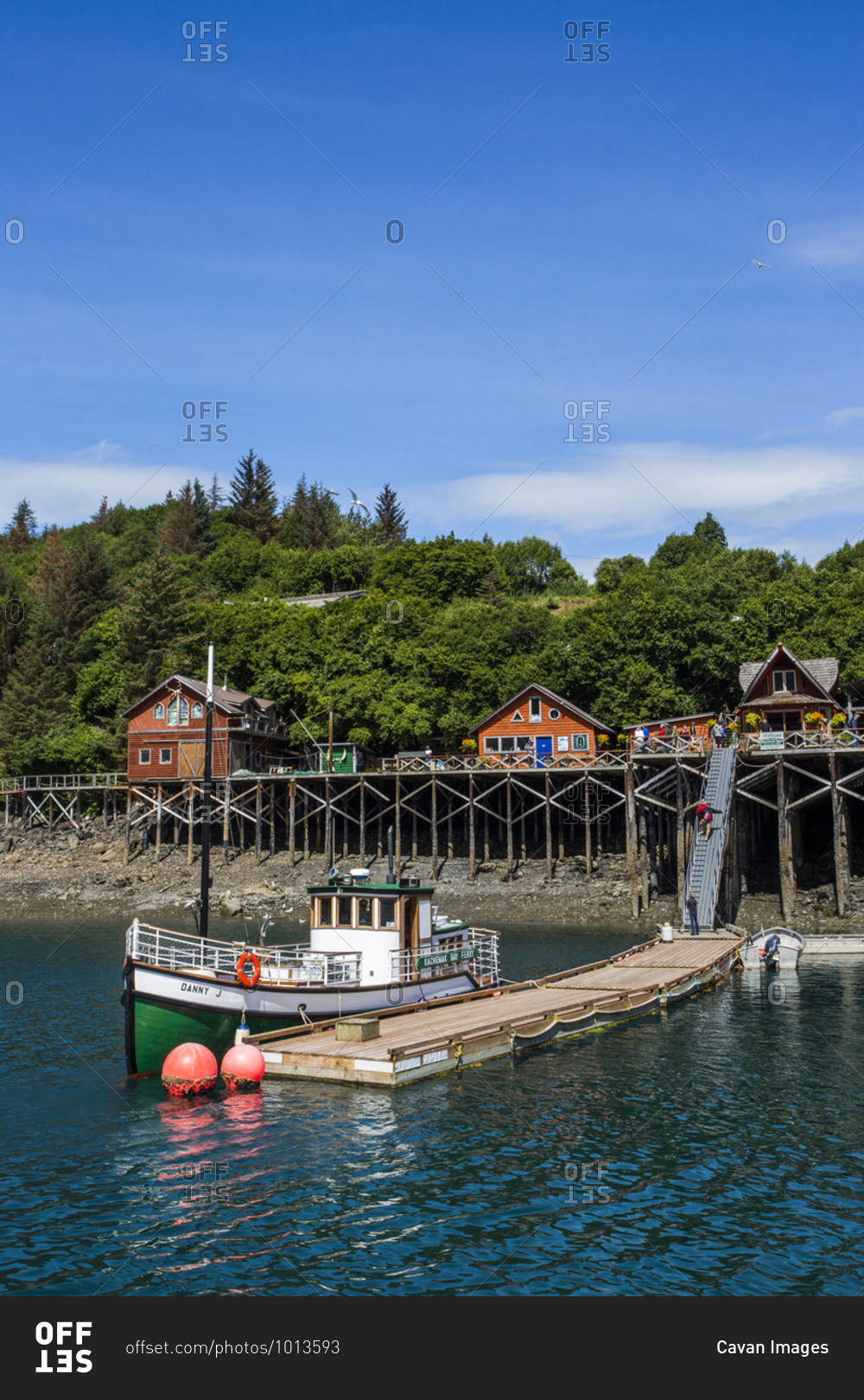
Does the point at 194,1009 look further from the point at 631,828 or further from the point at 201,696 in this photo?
the point at 201,696

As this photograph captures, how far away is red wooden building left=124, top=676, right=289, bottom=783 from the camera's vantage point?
2566 inches

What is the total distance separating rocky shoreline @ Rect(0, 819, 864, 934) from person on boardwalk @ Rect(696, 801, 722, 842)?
15.5 feet

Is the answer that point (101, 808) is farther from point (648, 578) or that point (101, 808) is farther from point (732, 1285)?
point (732, 1285)

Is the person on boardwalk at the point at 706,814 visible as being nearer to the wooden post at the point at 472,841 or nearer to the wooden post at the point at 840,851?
the wooden post at the point at 840,851

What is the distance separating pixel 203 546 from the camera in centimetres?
12725

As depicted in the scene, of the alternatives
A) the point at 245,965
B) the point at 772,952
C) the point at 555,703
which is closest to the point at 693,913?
the point at 772,952

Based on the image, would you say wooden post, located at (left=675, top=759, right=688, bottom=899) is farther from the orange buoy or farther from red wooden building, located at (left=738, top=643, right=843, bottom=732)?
the orange buoy

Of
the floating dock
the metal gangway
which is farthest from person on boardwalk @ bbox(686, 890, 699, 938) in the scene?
the floating dock

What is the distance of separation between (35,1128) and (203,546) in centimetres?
11434

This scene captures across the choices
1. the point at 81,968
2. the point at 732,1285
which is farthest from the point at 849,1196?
the point at 81,968

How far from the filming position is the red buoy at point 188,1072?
19938 mm

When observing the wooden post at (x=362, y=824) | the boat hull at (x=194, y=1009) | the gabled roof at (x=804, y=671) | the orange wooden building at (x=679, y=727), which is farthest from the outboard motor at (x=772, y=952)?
the wooden post at (x=362, y=824)

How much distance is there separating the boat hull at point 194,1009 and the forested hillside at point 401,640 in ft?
132

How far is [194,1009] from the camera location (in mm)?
21469
